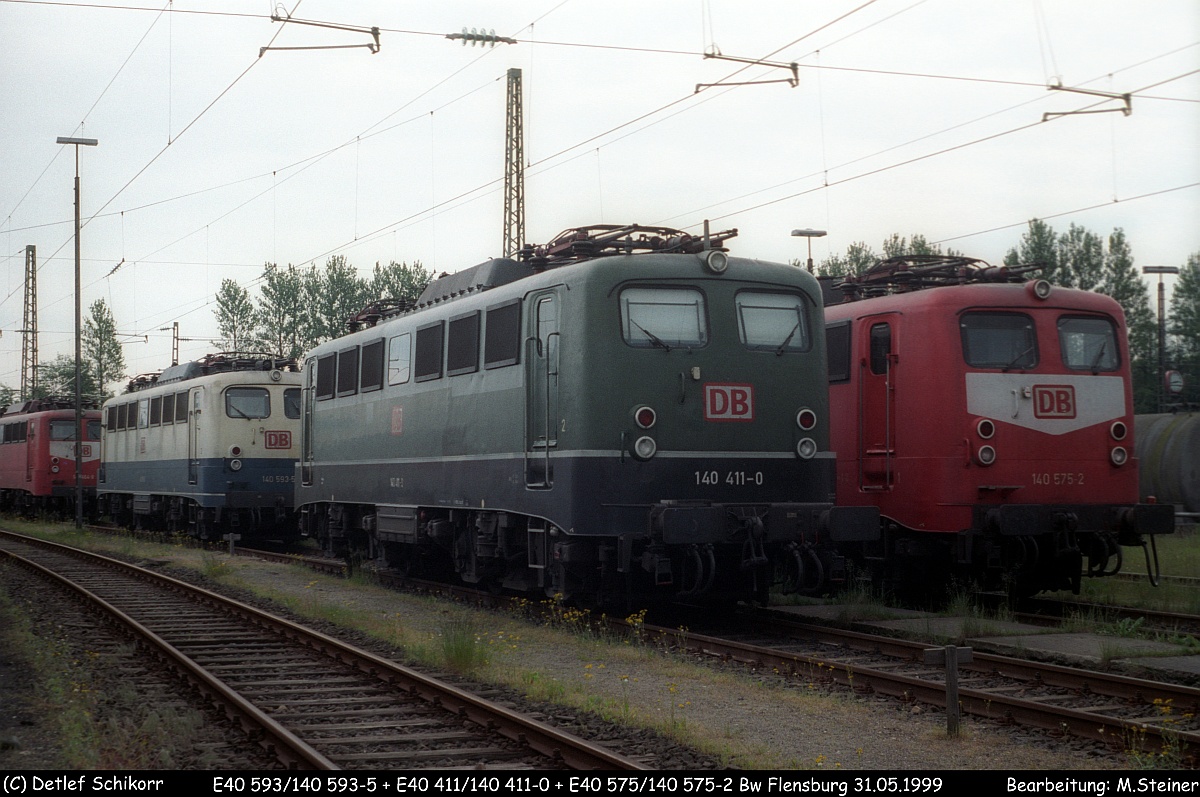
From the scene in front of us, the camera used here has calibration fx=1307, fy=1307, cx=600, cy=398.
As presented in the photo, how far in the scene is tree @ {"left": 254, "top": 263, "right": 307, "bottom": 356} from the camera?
68062 mm

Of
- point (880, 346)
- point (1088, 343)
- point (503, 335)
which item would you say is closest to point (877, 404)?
point (880, 346)

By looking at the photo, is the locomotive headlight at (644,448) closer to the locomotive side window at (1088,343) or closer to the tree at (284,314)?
the locomotive side window at (1088,343)

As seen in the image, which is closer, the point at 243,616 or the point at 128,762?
the point at 128,762

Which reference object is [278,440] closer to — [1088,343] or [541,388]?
[541,388]

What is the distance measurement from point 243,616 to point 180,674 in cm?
405

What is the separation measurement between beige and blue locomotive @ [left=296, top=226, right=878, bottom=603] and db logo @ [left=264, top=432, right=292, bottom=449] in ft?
40.4

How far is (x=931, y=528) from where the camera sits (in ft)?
44.7

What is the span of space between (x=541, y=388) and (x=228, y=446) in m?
14.5

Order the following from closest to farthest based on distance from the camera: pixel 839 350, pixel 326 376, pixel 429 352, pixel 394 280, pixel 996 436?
pixel 996 436 → pixel 839 350 → pixel 429 352 → pixel 326 376 → pixel 394 280

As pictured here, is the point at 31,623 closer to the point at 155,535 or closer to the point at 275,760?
the point at 275,760

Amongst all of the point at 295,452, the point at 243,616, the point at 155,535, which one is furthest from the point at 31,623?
the point at 155,535

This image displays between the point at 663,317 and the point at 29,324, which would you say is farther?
the point at 29,324

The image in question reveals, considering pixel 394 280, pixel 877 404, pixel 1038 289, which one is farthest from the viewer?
pixel 394 280

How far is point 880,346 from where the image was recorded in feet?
48.1
